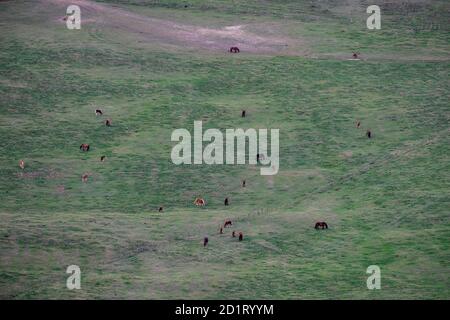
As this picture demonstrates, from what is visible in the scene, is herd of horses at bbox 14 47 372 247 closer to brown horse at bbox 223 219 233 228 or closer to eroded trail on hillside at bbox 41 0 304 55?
brown horse at bbox 223 219 233 228

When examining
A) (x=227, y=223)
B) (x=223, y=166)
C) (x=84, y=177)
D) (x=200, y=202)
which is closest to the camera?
(x=227, y=223)

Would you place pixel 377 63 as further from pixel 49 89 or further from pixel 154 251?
pixel 154 251

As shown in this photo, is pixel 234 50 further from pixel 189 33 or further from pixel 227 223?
pixel 227 223

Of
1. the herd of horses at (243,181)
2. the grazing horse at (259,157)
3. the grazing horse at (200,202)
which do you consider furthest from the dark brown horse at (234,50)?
the grazing horse at (200,202)

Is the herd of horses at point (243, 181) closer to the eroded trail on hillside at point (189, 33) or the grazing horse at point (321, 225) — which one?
the grazing horse at point (321, 225)

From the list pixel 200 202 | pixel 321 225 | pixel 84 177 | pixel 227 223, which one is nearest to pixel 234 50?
pixel 84 177
